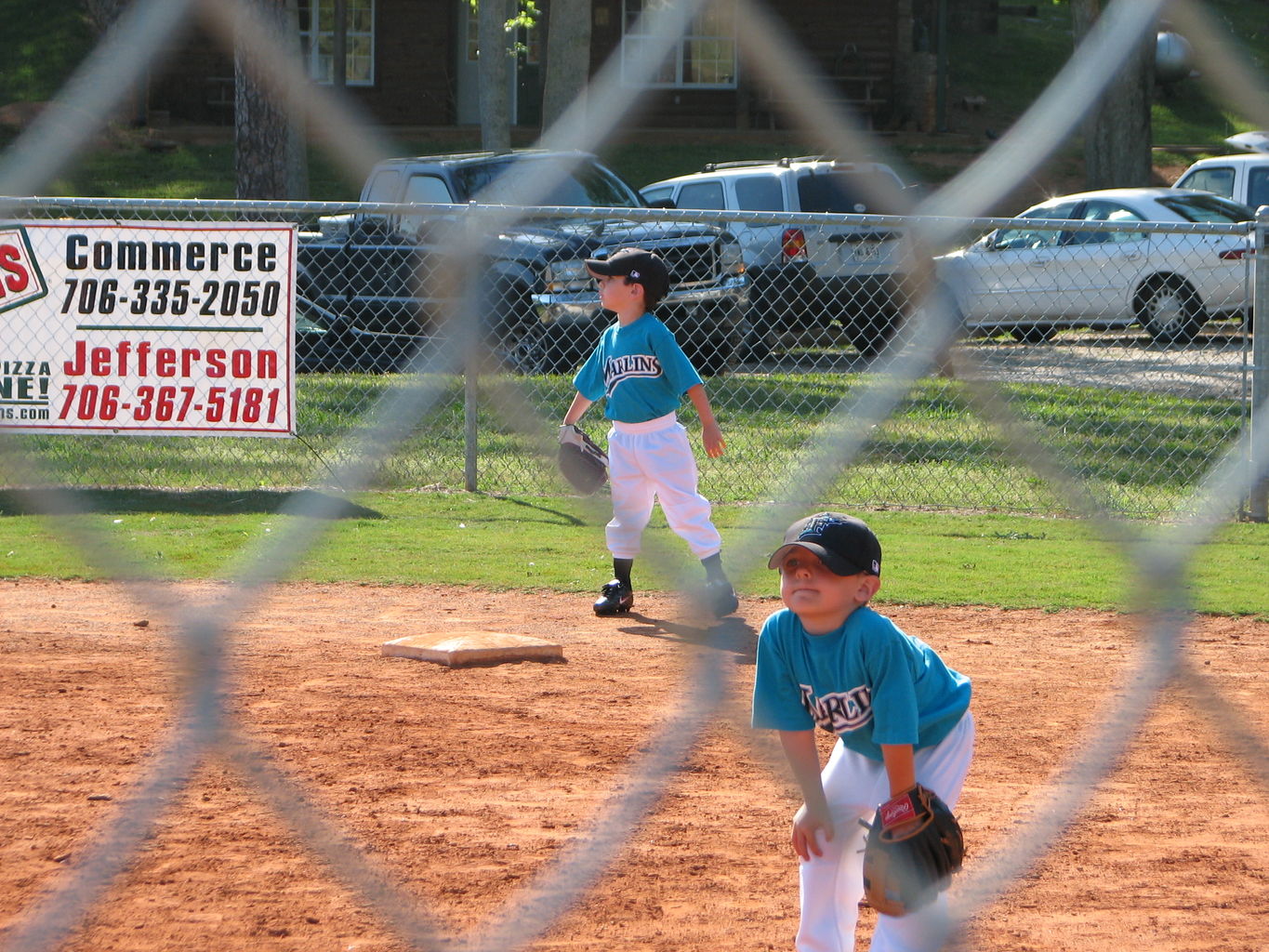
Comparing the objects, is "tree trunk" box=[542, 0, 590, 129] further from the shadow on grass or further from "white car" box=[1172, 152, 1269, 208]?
"white car" box=[1172, 152, 1269, 208]

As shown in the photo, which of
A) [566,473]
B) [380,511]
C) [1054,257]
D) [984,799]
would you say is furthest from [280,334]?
[984,799]

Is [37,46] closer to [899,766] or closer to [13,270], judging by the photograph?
[13,270]

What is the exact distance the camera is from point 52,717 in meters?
4.34

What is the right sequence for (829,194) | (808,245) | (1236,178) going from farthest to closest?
(1236,178) < (829,194) < (808,245)

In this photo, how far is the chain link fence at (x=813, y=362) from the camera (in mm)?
7738

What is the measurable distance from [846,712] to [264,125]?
5.05ft

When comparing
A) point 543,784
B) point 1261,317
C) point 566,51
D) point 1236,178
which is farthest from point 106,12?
point 1236,178

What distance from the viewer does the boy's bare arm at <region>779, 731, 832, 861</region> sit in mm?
2604

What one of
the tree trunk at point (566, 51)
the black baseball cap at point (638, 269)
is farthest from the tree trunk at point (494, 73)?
the black baseball cap at point (638, 269)

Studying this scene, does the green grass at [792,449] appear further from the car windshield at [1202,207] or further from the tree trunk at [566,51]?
the tree trunk at [566,51]

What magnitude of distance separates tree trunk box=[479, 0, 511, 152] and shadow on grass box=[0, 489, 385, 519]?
1990mm

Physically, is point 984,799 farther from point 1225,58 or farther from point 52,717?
point 52,717

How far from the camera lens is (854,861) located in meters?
2.71

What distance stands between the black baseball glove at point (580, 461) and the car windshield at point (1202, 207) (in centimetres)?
872
